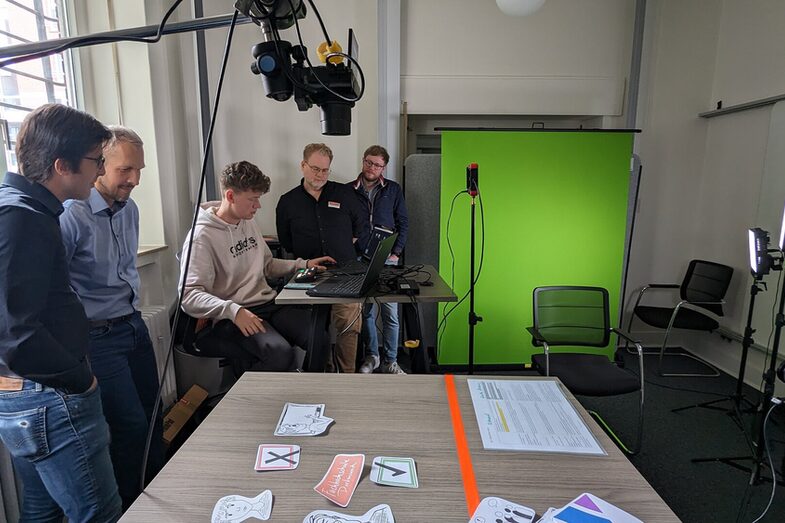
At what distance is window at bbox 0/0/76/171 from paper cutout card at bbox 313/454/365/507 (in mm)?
1745

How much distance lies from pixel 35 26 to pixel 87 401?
6.23ft

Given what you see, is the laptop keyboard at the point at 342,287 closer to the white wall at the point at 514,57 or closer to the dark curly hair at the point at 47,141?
the dark curly hair at the point at 47,141

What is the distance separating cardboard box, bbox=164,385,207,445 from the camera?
226cm

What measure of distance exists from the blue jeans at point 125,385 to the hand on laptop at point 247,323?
347 millimetres

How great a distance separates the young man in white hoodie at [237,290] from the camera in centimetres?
190

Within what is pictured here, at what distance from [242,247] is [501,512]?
1.79 metres

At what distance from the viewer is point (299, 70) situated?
32.9 inches

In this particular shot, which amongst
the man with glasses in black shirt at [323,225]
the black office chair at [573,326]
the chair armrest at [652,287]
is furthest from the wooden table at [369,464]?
the chair armrest at [652,287]

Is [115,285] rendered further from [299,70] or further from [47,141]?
[299,70]

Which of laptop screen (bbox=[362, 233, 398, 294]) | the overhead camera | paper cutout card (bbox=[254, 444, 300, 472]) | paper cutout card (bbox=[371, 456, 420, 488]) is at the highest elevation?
the overhead camera

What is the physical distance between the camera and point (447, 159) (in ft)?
10.3

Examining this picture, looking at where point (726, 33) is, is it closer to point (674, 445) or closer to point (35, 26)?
point (674, 445)

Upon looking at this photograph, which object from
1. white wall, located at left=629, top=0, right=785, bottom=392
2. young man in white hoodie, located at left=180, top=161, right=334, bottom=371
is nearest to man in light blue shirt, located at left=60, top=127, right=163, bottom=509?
young man in white hoodie, located at left=180, top=161, right=334, bottom=371

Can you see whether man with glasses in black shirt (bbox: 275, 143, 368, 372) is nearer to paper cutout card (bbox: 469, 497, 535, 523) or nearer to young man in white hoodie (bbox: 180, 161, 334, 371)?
young man in white hoodie (bbox: 180, 161, 334, 371)
